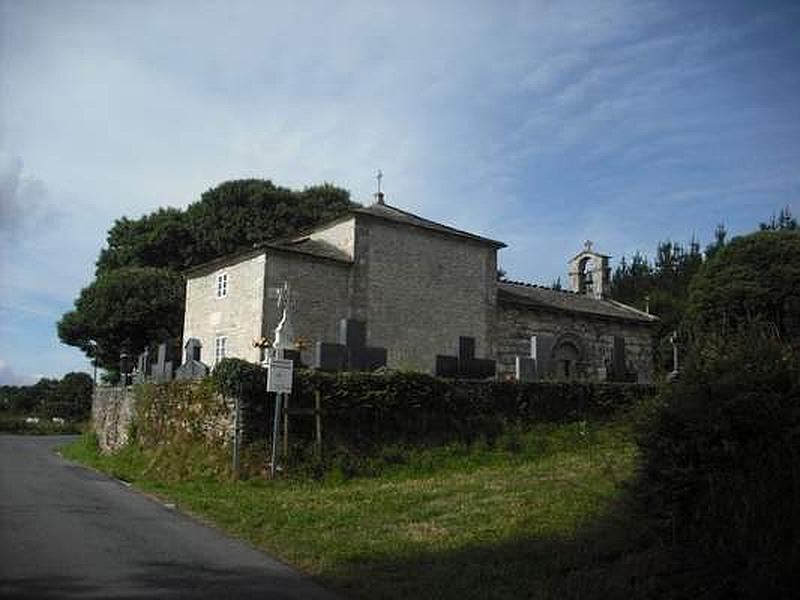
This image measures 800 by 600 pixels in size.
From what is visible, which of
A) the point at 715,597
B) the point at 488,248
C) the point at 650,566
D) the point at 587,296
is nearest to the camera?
the point at 715,597

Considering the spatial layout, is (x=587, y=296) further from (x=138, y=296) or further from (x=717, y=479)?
(x=717, y=479)

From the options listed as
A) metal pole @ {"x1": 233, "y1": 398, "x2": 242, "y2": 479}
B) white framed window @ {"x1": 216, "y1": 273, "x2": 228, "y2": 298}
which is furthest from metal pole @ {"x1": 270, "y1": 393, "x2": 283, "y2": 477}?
white framed window @ {"x1": 216, "y1": 273, "x2": 228, "y2": 298}

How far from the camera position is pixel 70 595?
6.31 meters

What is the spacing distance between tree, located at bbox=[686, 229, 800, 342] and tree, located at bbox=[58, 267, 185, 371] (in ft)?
85.5

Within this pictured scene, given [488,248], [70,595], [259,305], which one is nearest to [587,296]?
[488,248]

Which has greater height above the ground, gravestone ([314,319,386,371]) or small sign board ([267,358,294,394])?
gravestone ([314,319,386,371])

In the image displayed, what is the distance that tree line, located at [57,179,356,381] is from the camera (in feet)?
121

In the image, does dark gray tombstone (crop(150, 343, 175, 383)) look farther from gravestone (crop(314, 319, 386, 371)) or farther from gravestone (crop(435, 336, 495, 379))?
gravestone (crop(435, 336, 495, 379))

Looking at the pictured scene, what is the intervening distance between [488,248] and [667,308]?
24.9 m

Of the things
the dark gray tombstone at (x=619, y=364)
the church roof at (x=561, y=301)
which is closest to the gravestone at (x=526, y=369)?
the dark gray tombstone at (x=619, y=364)

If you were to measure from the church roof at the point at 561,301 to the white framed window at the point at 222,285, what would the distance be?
10.7 metres

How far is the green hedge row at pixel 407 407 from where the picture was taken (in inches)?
587

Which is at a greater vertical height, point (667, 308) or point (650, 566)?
point (667, 308)

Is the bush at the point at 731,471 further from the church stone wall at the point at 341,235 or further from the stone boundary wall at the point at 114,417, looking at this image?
the church stone wall at the point at 341,235
